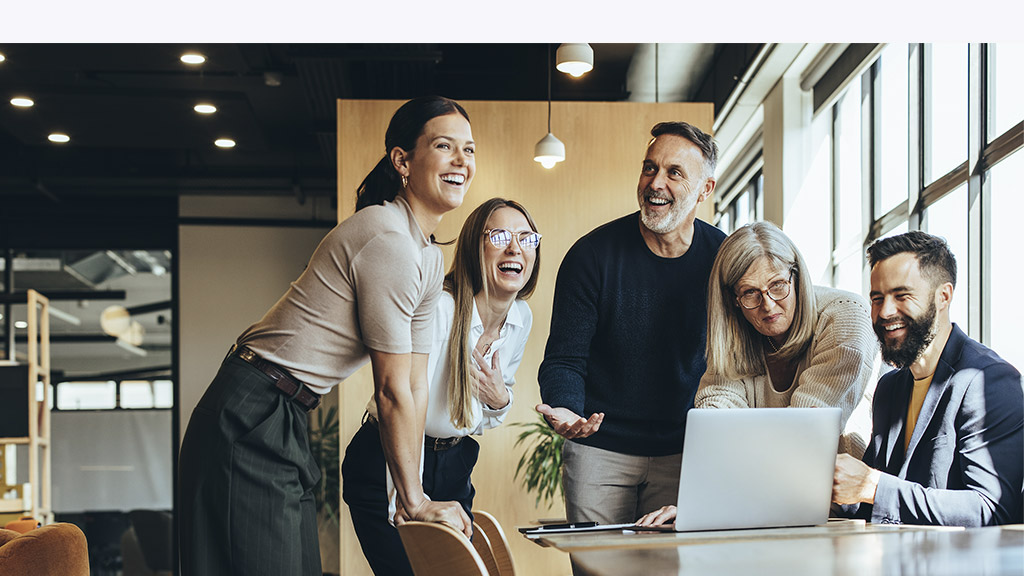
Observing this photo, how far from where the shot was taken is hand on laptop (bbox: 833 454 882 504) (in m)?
2.37

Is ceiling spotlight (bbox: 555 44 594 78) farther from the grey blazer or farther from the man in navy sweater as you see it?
the grey blazer

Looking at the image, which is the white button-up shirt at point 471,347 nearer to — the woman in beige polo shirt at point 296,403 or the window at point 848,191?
the woman in beige polo shirt at point 296,403

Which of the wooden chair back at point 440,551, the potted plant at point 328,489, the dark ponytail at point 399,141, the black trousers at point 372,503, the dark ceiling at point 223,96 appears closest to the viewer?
the wooden chair back at point 440,551

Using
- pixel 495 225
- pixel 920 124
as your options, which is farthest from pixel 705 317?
pixel 920 124

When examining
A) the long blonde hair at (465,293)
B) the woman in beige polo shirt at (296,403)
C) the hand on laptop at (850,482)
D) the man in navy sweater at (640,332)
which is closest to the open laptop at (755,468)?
the hand on laptop at (850,482)

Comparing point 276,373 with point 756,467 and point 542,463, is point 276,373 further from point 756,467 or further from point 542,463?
point 542,463

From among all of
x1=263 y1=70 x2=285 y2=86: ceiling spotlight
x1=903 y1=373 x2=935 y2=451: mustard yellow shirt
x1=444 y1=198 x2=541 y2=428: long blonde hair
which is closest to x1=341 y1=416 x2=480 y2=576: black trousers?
x1=444 y1=198 x2=541 y2=428: long blonde hair

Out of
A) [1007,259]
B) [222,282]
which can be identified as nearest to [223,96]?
[222,282]

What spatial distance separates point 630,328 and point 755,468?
1.05 m

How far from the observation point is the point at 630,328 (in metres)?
3.17

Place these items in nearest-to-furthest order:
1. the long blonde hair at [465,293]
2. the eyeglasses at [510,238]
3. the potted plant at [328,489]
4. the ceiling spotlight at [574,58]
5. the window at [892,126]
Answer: the long blonde hair at [465,293] < the eyeglasses at [510,238] < the ceiling spotlight at [574,58] < the window at [892,126] < the potted plant at [328,489]

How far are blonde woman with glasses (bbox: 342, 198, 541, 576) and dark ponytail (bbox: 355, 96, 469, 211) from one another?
607 mm

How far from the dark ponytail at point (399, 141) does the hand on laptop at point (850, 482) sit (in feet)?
4.39

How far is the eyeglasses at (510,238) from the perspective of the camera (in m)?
3.72
